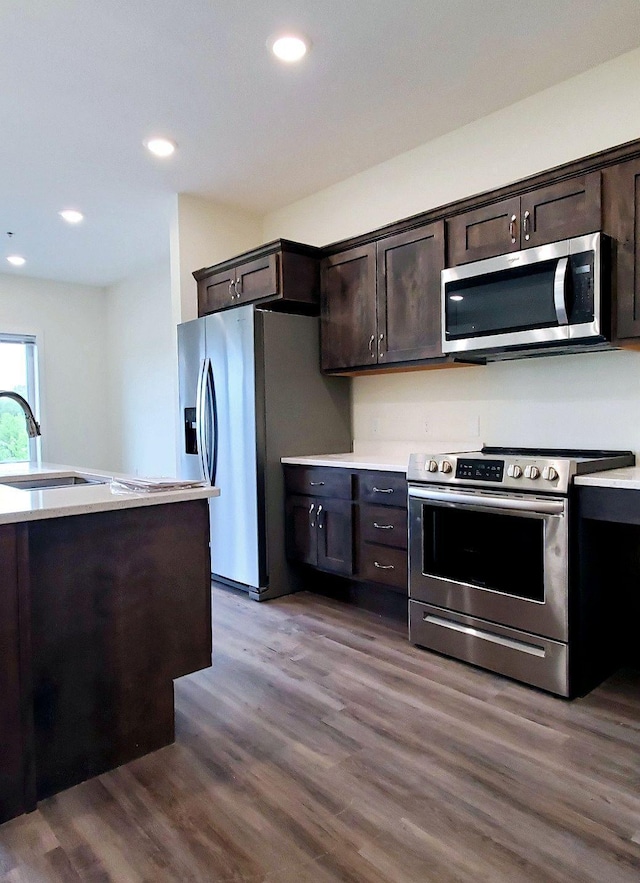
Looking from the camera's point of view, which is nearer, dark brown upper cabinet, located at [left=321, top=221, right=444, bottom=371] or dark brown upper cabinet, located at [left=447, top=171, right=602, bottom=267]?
dark brown upper cabinet, located at [left=447, top=171, right=602, bottom=267]

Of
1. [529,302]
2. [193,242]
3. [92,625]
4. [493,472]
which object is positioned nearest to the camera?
[92,625]

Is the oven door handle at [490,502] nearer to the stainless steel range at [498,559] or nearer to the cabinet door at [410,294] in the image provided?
the stainless steel range at [498,559]

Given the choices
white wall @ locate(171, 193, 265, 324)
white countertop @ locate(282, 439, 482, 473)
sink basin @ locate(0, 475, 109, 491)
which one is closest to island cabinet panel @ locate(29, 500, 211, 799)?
sink basin @ locate(0, 475, 109, 491)

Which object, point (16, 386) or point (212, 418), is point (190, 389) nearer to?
point (212, 418)

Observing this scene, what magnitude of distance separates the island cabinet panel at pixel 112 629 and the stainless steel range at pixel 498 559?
1.14 metres

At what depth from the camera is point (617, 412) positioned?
2.71 metres

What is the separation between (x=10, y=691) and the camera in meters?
1.64

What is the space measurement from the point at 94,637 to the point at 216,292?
9.39 feet

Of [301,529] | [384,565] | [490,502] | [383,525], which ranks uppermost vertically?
[490,502]

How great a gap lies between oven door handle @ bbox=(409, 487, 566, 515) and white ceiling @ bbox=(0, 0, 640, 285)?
6.58 ft

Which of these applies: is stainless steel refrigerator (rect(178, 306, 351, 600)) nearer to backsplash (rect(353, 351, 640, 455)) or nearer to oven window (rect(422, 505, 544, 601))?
backsplash (rect(353, 351, 640, 455))

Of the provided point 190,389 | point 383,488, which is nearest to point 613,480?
point 383,488

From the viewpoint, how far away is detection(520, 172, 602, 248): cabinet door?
245 cm

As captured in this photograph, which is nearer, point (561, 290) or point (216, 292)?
point (561, 290)
